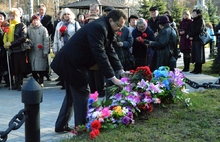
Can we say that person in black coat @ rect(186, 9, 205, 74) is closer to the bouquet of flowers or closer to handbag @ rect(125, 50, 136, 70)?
handbag @ rect(125, 50, 136, 70)

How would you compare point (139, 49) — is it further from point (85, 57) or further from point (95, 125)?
point (95, 125)

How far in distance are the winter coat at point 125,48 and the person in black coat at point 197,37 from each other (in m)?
3.59

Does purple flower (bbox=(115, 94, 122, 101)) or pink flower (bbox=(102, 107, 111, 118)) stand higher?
purple flower (bbox=(115, 94, 122, 101))

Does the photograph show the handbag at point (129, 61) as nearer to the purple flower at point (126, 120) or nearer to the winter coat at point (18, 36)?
the winter coat at point (18, 36)

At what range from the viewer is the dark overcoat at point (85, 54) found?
4.83m

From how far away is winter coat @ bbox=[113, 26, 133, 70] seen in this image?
A: 8.50 meters

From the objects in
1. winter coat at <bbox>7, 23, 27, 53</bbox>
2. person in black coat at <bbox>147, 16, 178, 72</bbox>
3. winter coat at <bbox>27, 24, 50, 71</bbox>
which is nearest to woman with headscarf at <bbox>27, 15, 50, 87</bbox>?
winter coat at <bbox>27, 24, 50, 71</bbox>

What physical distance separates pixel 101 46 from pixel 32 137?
1.56 m

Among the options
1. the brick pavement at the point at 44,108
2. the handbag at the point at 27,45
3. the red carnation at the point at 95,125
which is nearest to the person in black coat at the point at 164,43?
the brick pavement at the point at 44,108

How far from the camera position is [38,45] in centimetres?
933

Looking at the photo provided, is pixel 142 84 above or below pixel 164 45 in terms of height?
below

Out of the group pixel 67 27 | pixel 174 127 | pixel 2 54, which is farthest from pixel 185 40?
pixel 174 127

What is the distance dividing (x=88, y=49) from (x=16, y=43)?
4.73 meters

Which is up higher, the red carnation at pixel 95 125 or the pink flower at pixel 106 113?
the pink flower at pixel 106 113
